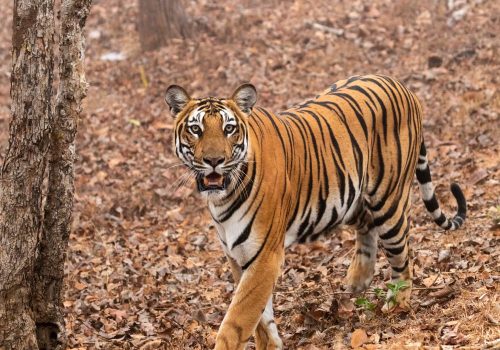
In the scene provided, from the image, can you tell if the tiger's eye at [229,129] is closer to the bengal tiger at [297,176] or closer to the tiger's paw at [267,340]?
the bengal tiger at [297,176]

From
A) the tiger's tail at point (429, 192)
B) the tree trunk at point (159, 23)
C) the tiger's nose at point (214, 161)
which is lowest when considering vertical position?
the tiger's tail at point (429, 192)

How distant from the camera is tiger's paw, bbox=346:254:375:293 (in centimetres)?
634

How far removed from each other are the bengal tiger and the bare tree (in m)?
0.68

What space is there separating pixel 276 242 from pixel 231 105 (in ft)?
3.02

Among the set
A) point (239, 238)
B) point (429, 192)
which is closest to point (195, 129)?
point (239, 238)

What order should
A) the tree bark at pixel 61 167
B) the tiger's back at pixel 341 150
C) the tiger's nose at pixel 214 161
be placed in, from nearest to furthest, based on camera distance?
1. the tiger's nose at pixel 214 161
2. the tree bark at pixel 61 167
3. the tiger's back at pixel 341 150

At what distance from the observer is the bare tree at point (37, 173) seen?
4.53 m

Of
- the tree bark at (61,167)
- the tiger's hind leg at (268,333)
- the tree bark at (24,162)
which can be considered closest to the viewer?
the tree bark at (24,162)

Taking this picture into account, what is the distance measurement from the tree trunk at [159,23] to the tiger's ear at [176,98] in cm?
890

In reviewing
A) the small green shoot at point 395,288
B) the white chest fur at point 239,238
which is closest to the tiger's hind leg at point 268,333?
the white chest fur at point 239,238

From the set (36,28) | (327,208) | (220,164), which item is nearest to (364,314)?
(327,208)

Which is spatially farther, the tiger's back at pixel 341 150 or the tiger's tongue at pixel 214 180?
the tiger's back at pixel 341 150

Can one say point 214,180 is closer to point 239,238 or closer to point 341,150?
point 239,238

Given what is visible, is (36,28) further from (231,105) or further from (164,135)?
(164,135)
